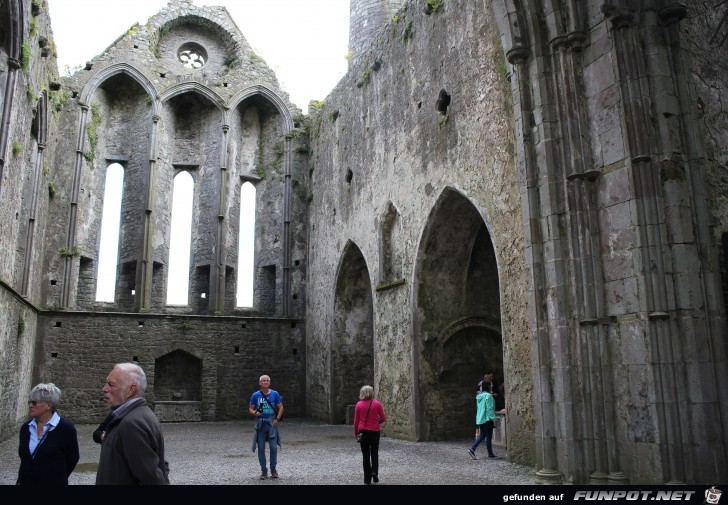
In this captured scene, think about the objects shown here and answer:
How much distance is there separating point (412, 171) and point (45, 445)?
914 centimetres

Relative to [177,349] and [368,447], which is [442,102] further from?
[177,349]

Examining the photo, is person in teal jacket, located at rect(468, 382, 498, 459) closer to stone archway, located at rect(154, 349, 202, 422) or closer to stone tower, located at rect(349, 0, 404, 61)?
stone archway, located at rect(154, 349, 202, 422)

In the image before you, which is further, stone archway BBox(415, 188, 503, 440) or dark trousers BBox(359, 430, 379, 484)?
stone archway BBox(415, 188, 503, 440)

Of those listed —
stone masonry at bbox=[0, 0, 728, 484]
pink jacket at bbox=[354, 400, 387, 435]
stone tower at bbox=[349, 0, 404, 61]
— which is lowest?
pink jacket at bbox=[354, 400, 387, 435]

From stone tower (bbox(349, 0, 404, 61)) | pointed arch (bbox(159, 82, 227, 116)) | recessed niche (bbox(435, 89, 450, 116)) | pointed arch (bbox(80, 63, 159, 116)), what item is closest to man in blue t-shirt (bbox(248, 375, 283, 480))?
recessed niche (bbox(435, 89, 450, 116))

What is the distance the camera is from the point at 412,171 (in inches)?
474

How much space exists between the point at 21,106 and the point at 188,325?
6749mm

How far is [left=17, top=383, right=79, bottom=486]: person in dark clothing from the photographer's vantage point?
12.1 feet

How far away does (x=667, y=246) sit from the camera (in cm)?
594

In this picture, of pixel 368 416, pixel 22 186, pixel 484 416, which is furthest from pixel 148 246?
pixel 368 416

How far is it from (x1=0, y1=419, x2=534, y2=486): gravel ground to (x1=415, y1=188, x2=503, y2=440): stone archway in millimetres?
605

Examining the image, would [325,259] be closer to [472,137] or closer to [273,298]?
[273,298]
